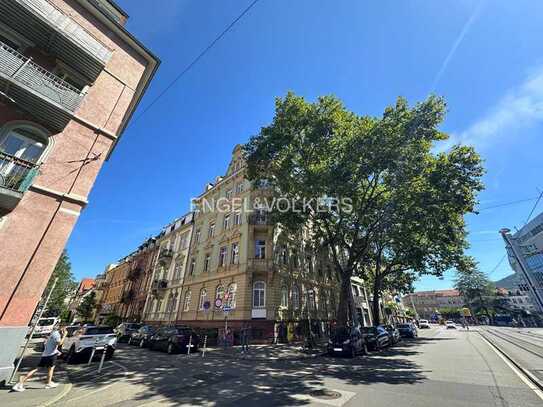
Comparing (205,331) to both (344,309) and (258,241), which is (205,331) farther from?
(344,309)

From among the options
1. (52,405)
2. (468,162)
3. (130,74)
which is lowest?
(52,405)

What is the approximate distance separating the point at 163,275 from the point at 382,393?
31.3 meters

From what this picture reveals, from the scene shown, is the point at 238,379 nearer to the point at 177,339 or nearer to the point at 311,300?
the point at 177,339

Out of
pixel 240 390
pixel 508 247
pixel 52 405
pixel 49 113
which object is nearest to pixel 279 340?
pixel 240 390

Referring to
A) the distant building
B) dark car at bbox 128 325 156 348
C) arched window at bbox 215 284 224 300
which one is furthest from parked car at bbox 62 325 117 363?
the distant building

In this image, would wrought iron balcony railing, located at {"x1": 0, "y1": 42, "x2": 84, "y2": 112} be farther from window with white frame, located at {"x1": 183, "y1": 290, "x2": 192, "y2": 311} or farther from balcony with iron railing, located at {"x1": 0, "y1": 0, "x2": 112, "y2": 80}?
window with white frame, located at {"x1": 183, "y1": 290, "x2": 192, "y2": 311}

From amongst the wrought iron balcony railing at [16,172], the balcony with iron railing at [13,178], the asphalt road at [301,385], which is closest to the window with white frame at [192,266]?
the asphalt road at [301,385]

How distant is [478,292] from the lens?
69938 millimetres

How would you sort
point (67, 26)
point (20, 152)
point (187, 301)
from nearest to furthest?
1. point (20, 152)
2. point (67, 26)
3. point (187, 301)

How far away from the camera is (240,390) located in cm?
687

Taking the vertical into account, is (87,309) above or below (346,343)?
above

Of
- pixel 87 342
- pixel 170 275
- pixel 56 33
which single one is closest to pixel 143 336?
pixel 87 342

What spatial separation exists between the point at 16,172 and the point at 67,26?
614 cm

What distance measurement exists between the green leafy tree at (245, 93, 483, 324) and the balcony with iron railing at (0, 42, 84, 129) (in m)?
11.4
